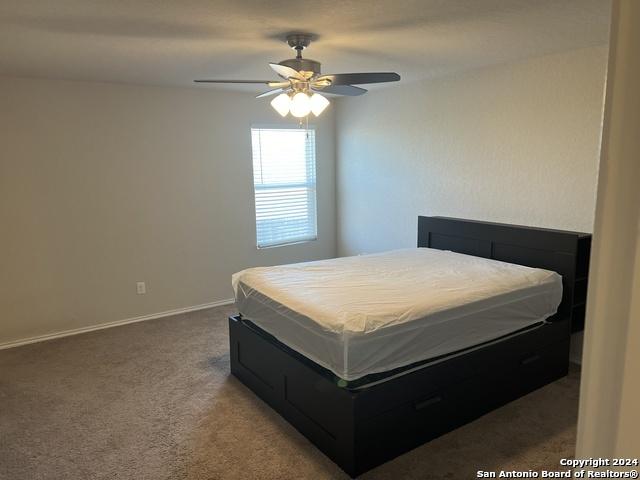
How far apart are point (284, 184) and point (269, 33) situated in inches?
112

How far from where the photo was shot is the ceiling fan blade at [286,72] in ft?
8.46

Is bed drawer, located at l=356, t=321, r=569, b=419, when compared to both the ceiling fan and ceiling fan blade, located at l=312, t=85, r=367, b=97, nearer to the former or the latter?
the ceiling fan

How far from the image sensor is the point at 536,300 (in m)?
3.13

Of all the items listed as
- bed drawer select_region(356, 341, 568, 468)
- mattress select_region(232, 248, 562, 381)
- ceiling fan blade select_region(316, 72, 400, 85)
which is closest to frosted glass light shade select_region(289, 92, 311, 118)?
ceiling fan blade select_region(316, 72, 400, 85)

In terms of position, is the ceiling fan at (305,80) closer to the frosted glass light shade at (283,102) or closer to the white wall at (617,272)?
the frosted glass light shade at (283,102)

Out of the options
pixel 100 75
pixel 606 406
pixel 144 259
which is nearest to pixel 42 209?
pixel 144 259

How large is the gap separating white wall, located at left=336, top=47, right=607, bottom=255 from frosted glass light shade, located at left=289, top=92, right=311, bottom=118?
1.95m

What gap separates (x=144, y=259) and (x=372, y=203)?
8.41 feet

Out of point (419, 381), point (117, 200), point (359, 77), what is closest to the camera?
point (419, 381)

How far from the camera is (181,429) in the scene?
9.31ft

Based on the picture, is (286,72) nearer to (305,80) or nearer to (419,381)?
(305,80)

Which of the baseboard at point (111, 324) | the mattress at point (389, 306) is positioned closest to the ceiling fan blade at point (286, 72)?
the mattress at point (389, 306)

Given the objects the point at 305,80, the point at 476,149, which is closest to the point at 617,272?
the point at 305,80

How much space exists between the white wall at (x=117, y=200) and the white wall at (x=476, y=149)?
1.20 meters
